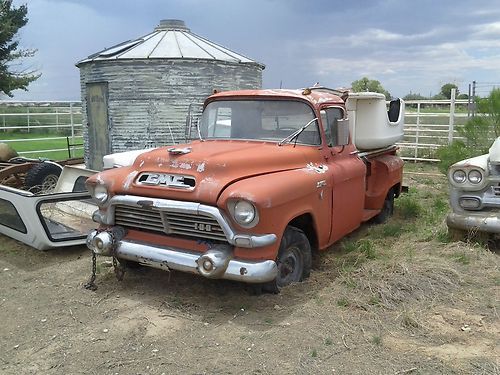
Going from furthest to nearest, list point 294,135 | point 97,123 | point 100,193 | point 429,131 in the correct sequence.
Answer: point 429,131
point 97,123
point 294,135
point 100,193

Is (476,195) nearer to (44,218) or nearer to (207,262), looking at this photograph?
(207,262)

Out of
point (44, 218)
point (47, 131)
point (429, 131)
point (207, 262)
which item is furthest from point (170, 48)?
point (47, 131)

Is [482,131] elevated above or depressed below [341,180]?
above

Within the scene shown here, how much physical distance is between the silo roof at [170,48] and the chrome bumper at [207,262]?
22.8 feet

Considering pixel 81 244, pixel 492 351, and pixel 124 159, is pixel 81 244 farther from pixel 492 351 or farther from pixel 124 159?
pixel 492 351

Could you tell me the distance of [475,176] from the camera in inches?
240

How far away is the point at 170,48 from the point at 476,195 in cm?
741

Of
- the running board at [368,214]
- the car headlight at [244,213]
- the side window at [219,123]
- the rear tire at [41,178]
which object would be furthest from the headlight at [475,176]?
the rear tire at [41,178]

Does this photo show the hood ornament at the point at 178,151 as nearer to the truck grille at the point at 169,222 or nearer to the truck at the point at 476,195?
the truck grille at the point at 169,222

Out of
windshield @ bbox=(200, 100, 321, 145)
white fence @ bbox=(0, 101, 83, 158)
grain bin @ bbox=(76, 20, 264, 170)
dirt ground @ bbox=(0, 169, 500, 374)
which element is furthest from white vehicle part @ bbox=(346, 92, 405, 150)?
white fence @ bbox=(0, 101, 83, 158)

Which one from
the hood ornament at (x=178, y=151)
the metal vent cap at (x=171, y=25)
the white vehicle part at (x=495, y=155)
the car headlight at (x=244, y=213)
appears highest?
the metal vent cap at (x=171, y=25)

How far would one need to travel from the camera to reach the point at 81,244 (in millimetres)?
6539

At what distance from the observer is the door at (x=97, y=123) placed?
1130 cm

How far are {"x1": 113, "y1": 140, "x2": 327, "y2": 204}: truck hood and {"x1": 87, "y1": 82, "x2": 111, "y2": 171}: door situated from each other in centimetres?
625
